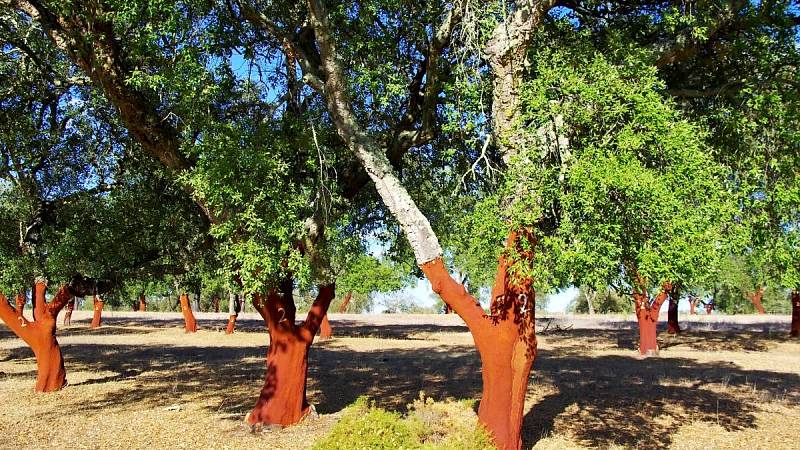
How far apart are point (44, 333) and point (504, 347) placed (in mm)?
10741

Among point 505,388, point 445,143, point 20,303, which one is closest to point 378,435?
point 505,388

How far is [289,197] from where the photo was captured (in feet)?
26.4

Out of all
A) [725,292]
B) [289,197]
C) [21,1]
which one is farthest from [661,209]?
[725,292]

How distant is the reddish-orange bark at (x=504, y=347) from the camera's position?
293 inches

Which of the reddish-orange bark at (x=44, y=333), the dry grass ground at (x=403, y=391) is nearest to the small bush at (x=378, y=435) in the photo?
the dry grass ground at (x=403, y=391)

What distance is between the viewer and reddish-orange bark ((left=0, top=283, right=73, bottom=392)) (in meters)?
12.9

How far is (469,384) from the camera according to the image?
48.2 ft

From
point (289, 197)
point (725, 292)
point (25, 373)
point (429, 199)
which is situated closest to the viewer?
point (289, 197)

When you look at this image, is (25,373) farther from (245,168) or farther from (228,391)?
(245,168)

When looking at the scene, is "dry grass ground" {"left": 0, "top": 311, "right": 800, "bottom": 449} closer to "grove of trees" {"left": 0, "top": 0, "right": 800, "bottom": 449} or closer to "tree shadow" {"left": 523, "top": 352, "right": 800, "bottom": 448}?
"tree shadow" {"left": 523, "top": 352, "right": 800, "bottom": 448}

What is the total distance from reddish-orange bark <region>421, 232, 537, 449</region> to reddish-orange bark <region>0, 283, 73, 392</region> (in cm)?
969

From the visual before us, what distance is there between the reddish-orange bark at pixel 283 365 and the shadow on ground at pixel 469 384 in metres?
1.19

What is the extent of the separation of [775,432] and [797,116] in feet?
18.8

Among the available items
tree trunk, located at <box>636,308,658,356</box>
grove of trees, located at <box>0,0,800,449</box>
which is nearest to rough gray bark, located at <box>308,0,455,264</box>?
grove of trees, located at <box>0,0,800,449</box>
